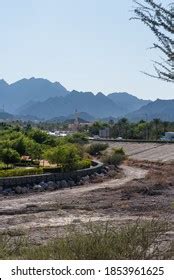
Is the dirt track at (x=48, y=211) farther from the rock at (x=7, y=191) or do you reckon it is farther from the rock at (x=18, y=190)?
the rock at (x=7, y=191)

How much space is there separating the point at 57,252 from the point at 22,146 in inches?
1260

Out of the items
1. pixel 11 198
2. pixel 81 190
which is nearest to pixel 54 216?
pixel 11 198

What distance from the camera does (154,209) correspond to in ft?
70.4

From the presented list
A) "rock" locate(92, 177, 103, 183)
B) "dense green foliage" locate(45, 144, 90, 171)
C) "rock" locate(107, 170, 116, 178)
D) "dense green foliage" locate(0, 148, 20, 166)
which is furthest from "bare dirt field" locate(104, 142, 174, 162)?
"dense green foliage" locate(0, 148, 20, 166)

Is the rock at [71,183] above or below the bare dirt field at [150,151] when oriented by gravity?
below

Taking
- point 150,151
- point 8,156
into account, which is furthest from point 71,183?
point 150,151

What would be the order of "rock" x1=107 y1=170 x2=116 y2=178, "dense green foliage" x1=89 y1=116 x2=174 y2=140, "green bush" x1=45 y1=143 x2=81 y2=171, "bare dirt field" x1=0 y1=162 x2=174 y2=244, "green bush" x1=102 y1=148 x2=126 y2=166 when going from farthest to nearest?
"dense green foliage" x1=89 y1=116 x2=174 y2=140, "green bush" x1=102 y1=148 x2=126 y2=166, "rock" x1=107 y1=170 x2=116 y2=178, "green bush" x1=45 y1=143 x2=81 y2=171, "bare dirt field" x1=0 y1=162 x2=174 y2=244

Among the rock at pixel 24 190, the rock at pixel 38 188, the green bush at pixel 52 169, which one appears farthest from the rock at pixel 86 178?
the rock at pixel 24 190

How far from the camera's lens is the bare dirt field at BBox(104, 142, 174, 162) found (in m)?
50.4

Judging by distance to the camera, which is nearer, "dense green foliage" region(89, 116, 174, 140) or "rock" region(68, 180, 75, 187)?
"rock" region(68, 180, 75, 187)

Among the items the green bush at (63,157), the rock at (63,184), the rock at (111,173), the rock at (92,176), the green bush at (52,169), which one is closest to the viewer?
the rock at (63,184)

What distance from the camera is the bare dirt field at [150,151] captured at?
5039cm

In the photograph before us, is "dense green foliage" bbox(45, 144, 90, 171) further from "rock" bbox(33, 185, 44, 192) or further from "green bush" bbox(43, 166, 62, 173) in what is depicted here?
"rock" bbox(33, 185, 44, 192)

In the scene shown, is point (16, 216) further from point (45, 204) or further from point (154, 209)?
point (154, 209)
